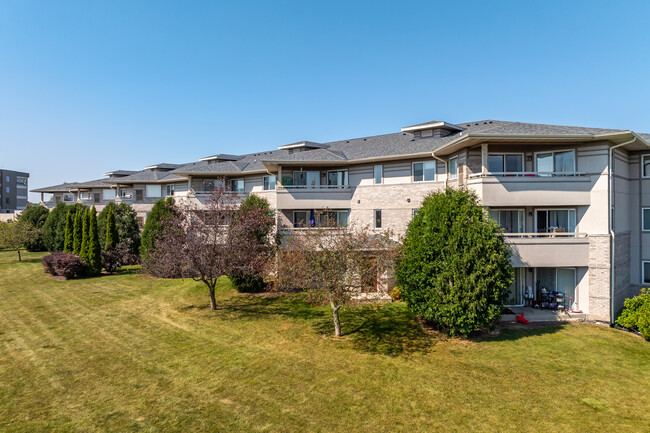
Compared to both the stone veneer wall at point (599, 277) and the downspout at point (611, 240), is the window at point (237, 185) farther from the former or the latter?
the downspout at point (611, 240)

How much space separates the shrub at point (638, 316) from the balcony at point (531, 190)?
5.36 m

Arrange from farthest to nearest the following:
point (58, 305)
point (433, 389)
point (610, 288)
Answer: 1. point (58, 305)
2. point (610, 288)
3. point (433, 389)

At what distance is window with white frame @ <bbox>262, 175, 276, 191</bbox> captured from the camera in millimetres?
30500

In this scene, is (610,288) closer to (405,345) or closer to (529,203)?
(529,203)

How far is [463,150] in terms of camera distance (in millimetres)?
20969

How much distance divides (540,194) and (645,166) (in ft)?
24.5

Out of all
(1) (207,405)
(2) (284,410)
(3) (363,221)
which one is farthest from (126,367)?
(3) (363,221)

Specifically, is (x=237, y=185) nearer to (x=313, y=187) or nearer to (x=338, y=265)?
(x=313, y=187)

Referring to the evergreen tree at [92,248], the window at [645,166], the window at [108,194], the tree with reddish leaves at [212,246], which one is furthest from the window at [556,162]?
the window at [108,194]

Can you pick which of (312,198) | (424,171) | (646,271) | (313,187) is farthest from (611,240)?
(313,187)

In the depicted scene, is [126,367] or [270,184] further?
[270,184]

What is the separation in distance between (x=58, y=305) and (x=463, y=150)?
86.4ft

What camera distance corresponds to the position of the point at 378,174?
2638 centimetres

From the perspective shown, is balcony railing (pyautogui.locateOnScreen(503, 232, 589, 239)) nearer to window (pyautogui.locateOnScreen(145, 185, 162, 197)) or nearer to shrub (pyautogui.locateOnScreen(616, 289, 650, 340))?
shrub (pyautogui.locateOnScreen(616, 289, 650, 340))
